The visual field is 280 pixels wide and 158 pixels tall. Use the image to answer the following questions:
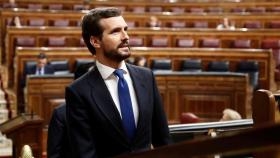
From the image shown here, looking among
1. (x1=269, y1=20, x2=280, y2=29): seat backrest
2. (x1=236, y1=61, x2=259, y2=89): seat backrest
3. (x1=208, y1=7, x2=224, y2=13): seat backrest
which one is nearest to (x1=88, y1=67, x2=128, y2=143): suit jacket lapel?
(x1=236, y1=61, x2=259, y2=89): seat backrest

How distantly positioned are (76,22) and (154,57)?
2.47m

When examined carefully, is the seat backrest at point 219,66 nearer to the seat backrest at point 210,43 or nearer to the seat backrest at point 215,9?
the seat backrest at point 210,43

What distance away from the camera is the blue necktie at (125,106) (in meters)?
1.73

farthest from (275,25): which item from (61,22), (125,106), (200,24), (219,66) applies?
(125,106)

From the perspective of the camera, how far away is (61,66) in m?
7.05

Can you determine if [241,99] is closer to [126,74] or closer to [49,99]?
[49,99]

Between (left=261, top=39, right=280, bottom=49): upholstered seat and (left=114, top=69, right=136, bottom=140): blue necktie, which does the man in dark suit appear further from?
(left=261, top=39, right=280, bottom=49): upholstered seat

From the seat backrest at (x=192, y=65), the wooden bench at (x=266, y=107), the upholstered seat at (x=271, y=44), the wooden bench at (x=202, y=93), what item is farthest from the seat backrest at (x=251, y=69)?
the wooden bench at (x=266, y=107)

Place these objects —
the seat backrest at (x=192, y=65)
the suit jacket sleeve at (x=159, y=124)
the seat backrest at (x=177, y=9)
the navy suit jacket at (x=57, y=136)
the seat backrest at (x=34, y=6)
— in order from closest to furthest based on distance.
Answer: the suit jacket sleeve at (x=159, y=124)
the navy suit jacket at (x=57, y=136)
the seat backrest at (x=192, y=65)
the seat backrest at (x=34, y=6)
the seat backrest at (x=177, y=9)

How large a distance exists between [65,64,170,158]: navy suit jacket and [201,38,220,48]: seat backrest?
6568mm

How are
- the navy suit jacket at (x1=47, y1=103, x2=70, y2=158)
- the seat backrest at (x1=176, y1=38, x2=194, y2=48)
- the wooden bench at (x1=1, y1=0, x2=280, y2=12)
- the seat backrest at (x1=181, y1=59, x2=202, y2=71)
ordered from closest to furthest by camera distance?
the navy suit jacket at (x1=47, y1=103, x2=70, y2=158), the seat backrest at (x1=181, y1=59, x2=202, y2=71), the seat backrest at (x1=176, y1=38, x2=194, y2=48), the wooden bench at (x1=1, y1=0, x2=280, y2=12)

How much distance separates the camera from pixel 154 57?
7.54m

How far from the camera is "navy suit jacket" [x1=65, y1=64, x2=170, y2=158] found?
170 centimetres

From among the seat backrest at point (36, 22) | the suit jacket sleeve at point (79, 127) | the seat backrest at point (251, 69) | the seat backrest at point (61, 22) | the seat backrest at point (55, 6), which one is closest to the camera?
the suit jacket sleeve at point (79, 127)
